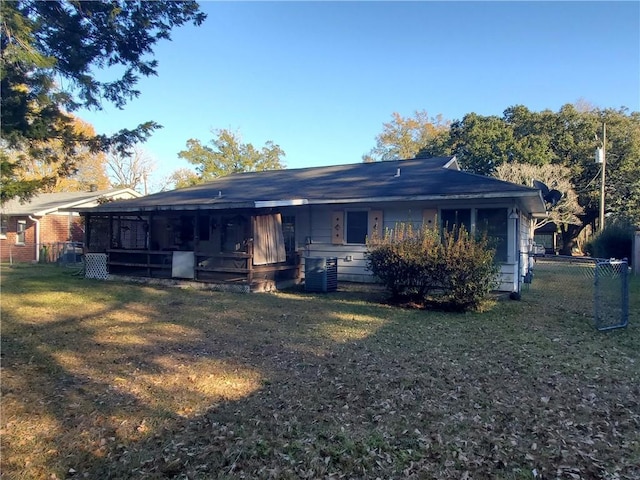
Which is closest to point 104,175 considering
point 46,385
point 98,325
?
point 98,325

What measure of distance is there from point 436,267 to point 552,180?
24.8m

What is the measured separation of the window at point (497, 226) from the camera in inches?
416

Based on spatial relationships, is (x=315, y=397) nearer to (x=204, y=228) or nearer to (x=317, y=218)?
(x=317, y=218)

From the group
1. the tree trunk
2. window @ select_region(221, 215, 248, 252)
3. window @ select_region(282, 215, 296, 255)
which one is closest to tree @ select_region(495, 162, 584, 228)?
the tree trunk

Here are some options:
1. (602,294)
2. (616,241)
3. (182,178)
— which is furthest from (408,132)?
(602,294)

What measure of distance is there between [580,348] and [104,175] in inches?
1662

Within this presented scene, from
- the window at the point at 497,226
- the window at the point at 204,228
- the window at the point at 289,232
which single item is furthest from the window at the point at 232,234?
the window at the point at 497,226

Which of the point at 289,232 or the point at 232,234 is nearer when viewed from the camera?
the point at 289,232

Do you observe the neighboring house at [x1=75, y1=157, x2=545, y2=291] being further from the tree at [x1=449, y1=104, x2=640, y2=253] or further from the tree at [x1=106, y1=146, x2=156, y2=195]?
the tree at [x1=106, y1=146, x2=156, y2=195]

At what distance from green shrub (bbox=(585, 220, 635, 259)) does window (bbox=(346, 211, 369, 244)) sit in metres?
12.9

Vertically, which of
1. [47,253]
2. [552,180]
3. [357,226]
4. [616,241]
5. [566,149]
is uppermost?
[566,149]

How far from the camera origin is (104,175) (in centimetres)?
4038

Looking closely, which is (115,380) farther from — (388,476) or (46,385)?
(388,476)

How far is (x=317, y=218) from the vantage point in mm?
13156
